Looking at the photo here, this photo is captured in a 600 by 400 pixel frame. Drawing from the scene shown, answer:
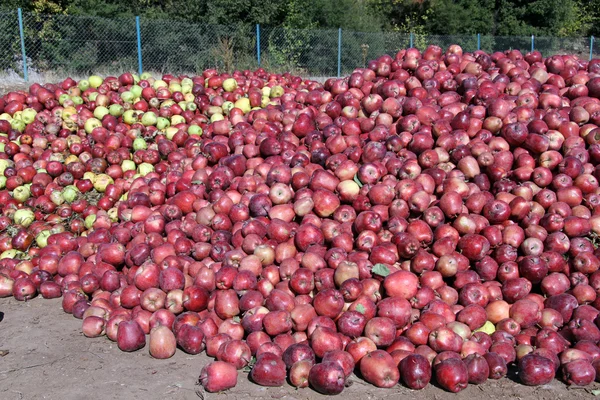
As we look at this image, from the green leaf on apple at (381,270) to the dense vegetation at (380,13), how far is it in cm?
2054

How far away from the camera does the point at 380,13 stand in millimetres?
38312

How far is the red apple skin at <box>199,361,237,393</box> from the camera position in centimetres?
380

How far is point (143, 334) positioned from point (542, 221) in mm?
3854

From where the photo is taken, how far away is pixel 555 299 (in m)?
4.41

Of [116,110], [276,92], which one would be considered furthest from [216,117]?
[116,110]

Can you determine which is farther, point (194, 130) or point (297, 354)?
point (194, 130)

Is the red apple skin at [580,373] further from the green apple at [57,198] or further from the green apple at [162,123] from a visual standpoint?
the green apple at [162,123]

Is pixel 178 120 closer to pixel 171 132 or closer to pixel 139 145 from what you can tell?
pixel 171 132

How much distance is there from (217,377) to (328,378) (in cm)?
84

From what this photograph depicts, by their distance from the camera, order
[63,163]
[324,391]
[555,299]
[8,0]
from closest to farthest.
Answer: [324,391] → [555,299] → [63,163] → [8,0]

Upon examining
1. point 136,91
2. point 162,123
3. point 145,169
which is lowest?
point 145,169

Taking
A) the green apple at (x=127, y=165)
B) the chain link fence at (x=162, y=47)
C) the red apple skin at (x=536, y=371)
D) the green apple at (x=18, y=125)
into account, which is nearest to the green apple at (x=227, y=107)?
the green apple at (x=127, y=165)

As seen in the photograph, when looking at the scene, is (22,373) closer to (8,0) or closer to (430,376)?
(430,376)

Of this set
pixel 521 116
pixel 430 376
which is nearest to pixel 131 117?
pixel 521 116
